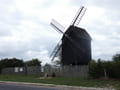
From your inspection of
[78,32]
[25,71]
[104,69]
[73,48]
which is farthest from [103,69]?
[25,71]

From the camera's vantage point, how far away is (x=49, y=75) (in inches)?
1215

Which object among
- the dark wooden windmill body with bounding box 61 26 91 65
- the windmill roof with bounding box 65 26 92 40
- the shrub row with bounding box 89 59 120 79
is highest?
the windmill roof with bounding box 65 26 92 40

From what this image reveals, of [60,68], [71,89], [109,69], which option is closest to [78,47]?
[60,68]

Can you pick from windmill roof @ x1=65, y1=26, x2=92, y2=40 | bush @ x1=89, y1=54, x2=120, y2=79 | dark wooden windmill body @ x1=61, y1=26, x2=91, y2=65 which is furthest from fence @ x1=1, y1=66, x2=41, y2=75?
bush @ x1=89, y1=54, x2=120, y2=79

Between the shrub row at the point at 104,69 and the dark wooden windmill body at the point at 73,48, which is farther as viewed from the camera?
the dark wooden windmill body at the point at 73,48

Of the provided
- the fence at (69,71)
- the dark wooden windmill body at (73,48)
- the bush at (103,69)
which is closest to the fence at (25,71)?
the fence at (69,71)

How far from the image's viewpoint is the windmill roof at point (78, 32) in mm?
32781

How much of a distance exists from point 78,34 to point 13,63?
24.3 meters

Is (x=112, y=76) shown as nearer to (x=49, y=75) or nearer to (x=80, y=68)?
(x=80, y=68)

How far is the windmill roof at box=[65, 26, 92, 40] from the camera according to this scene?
3278 cm

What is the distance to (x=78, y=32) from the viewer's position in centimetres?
3353

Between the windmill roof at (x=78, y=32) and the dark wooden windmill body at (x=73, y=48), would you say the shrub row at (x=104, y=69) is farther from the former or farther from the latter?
the windmill roof at (x=78, y=32)

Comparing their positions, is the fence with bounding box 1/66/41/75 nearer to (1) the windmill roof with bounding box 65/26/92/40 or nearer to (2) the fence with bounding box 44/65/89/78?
(2) the fence with bounding box 44/65/89/78

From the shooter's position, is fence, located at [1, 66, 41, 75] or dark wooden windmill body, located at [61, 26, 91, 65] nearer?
dark wooden windmill body, located at [61, 26, 91, 65]
